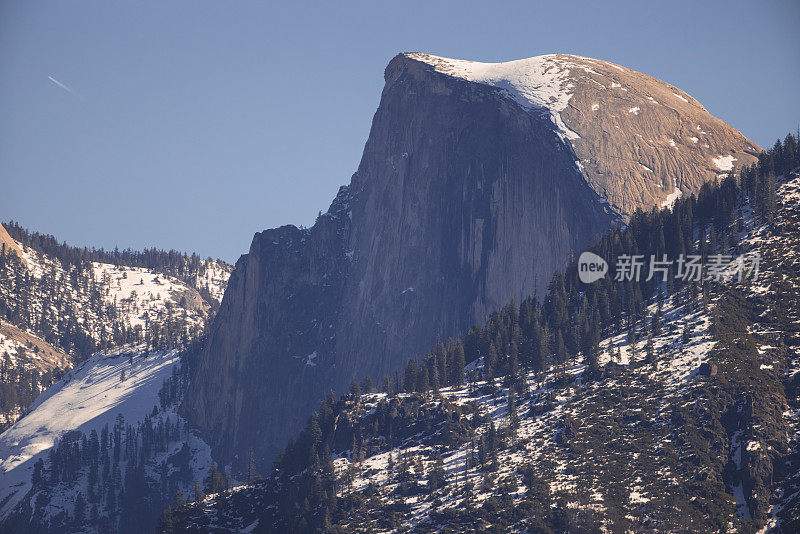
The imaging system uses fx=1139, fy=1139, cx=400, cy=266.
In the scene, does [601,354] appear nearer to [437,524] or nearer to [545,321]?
[545,321]

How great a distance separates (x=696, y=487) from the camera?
477 feet

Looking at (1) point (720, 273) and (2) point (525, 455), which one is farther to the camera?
(1) point (720, 273)

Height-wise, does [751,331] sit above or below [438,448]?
above

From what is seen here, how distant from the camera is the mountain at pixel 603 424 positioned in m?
146

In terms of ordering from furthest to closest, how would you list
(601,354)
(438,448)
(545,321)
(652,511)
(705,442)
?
(545,321) → (601,354) → (438,448) → (705,442) → (652,511)

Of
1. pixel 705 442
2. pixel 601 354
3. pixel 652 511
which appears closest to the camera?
pixel 652 511

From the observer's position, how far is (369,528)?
503ft

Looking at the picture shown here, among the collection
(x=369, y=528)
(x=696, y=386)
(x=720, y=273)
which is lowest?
(x=369, y=528)

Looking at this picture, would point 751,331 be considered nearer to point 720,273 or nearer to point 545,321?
point 720,273

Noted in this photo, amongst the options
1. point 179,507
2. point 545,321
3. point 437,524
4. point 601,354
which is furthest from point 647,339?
point 179,507

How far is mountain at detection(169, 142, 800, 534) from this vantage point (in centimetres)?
14550

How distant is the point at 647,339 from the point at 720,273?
58.7 ft

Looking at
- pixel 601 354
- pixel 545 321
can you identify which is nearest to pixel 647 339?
pixel 601 354

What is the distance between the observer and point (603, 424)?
16212 cm
